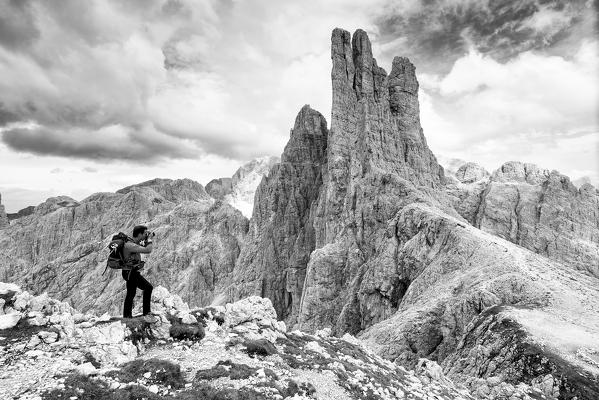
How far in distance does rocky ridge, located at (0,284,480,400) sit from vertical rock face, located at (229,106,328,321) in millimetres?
114586

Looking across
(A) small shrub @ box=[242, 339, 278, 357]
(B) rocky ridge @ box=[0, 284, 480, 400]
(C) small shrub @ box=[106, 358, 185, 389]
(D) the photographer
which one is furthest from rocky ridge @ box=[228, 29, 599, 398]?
(D) the photographer

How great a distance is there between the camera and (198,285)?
180250 millimetres

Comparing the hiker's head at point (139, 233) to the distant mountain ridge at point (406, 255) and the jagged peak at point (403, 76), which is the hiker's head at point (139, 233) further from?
the jagged peak at point (403, 76)

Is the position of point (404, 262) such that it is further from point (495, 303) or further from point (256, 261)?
point (256, 261)

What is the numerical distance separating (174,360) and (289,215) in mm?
131879

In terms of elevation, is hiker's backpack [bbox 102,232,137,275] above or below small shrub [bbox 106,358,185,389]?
above

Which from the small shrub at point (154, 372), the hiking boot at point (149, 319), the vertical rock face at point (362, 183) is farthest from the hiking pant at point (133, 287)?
the vertical rock face at point (362, 183)

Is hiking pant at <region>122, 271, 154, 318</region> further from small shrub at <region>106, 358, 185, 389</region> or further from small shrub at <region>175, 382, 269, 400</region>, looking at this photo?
small shrub at <region>175, 382, 269, 400</region>

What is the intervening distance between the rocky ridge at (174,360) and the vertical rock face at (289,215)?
376ft

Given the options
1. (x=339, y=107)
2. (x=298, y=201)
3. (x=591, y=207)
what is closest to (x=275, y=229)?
(x=298, y=201)

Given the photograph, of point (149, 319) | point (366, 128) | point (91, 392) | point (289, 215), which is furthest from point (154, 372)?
point (289, 215)

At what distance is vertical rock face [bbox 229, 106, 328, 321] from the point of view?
13800 cm

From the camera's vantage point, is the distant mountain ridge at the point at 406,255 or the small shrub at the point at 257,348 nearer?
the small shrub at the point at 257,348

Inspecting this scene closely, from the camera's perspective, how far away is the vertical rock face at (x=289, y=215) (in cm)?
13800
